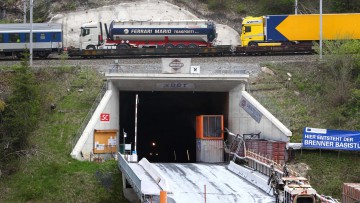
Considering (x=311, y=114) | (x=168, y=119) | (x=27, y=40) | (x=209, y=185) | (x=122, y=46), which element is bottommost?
(x=209, y=185)

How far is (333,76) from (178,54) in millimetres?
13426

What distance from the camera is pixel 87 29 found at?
60.9 metres

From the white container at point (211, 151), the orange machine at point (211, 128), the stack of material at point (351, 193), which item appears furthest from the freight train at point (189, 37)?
the stack of material at point (351, 193)

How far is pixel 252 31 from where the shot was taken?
60438 millimetres

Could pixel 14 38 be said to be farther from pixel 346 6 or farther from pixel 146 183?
pixel 346 6

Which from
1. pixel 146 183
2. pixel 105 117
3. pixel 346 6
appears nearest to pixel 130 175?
pixel 146 183

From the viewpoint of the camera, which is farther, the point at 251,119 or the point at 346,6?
the point at 346,6

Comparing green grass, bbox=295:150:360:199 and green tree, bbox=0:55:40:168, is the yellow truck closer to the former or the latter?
green grass, bbox=295:150:360:199

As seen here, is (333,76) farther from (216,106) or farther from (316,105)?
(216,106)

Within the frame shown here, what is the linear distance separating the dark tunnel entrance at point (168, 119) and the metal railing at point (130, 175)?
12409 mm

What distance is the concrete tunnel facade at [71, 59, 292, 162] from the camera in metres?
42.6

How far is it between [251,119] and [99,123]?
9451 millimetres

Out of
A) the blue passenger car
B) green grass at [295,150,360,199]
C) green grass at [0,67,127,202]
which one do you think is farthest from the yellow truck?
green grass at [0,67,127,202]

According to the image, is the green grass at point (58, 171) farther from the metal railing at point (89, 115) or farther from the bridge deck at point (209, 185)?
the bridge deck at point (209, 185)
